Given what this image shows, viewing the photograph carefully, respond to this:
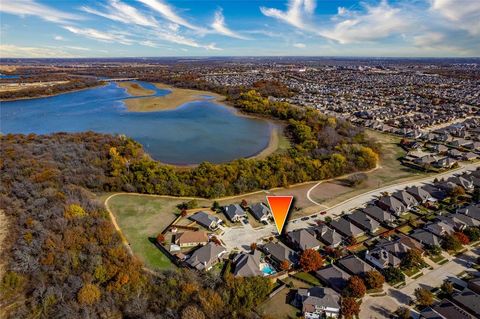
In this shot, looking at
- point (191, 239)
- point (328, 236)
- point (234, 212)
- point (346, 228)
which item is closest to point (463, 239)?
point (346, 228)

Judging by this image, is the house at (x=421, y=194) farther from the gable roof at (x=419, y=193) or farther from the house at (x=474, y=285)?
the house at (x=474, y=285)

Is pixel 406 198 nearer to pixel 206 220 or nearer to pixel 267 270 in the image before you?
pixel 267 270

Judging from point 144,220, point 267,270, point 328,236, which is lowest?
point 267,270

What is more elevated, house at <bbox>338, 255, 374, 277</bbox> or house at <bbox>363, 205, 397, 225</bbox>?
house at <bbox>363, 205, 397, 225</bbox>

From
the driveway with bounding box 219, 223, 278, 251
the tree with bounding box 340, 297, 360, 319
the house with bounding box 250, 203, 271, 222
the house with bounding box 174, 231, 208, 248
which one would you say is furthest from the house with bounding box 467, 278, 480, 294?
the house with bounding box 174, 231, 208, 248

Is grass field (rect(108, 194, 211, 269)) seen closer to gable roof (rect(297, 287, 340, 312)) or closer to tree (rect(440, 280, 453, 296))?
gable roof (rect(297, 287, 340, 312))

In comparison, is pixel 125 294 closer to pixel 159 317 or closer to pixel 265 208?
pixel 159 317

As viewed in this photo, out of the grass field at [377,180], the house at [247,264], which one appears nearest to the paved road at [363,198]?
the grass field at [377,180]
